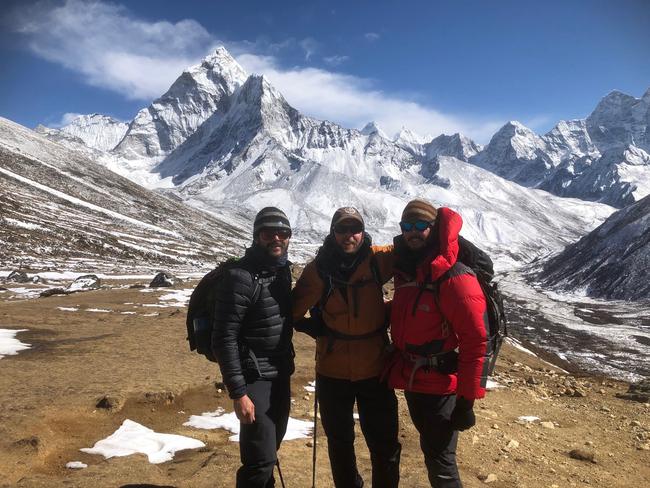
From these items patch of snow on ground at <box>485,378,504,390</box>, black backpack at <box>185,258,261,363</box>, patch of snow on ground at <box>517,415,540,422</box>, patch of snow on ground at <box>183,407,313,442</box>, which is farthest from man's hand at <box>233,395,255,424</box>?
patch of snow on ground at <box>485,378,504,390</box>

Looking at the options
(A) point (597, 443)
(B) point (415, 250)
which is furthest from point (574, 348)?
(B) point (415, 250)

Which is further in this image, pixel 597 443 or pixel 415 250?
pixel 597 443

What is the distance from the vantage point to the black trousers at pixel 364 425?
5887 mm

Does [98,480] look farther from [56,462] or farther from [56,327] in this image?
[56,327]

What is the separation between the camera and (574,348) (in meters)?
58.2

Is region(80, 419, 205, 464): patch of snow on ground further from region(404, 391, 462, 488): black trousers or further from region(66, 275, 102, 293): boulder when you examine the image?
region(66, 275, 102, 293): boulder

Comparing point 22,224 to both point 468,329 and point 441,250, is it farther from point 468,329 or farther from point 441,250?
A: point 468,329

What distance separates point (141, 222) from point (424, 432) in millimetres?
134591

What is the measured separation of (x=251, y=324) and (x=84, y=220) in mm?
117016

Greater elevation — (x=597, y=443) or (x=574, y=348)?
(x=597, y=443)

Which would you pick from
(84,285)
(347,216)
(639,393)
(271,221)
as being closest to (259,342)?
(271,221)

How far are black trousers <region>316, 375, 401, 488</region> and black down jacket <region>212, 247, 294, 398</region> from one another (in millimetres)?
730

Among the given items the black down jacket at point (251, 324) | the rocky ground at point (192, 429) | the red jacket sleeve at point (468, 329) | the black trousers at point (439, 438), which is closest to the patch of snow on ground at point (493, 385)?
the rocky ground at point (192, 429)

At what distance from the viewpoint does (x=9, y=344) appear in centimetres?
1595
